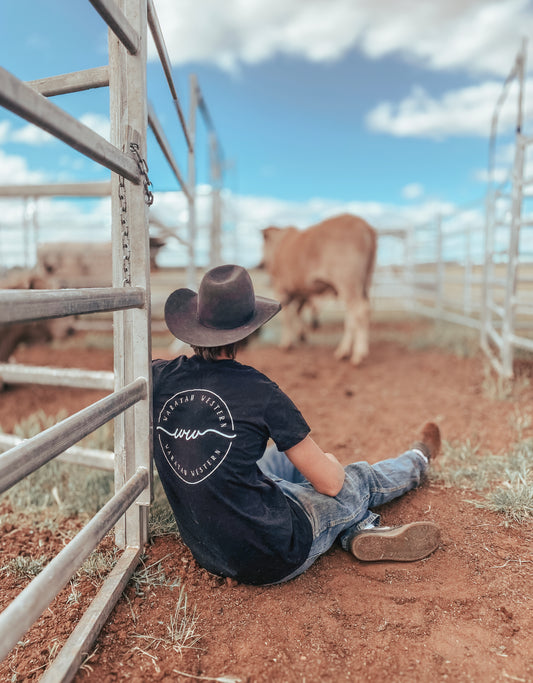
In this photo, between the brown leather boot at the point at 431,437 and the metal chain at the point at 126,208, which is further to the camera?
the brown leather boot at the point at 431,437

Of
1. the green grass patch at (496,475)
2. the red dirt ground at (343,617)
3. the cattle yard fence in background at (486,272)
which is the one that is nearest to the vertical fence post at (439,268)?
the cattle yard fence in background at (486,272)

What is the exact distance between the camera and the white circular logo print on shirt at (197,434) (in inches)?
65.5

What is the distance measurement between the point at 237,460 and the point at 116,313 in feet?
2.28

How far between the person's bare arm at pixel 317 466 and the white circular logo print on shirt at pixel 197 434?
24 centimetres

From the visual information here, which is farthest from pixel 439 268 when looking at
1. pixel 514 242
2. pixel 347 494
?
pixel 347 494

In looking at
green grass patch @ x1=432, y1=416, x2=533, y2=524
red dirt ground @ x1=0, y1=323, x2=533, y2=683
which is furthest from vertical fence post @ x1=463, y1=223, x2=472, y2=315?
red dirt ground @ x1=0, y1=323, x2=533, y2=683

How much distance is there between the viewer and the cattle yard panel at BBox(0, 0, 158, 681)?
1.15m

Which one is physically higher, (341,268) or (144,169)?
(144,169)

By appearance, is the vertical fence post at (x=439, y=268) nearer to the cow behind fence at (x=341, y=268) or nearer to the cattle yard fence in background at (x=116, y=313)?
the cow behind fence at (x=341, y=268)

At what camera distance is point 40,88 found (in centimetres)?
179

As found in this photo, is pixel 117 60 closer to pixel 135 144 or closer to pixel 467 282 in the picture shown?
pixel 135 144

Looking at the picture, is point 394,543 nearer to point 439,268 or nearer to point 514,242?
point 514,242

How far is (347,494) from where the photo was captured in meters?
1.98

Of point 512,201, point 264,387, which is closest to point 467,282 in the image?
point 512,201
